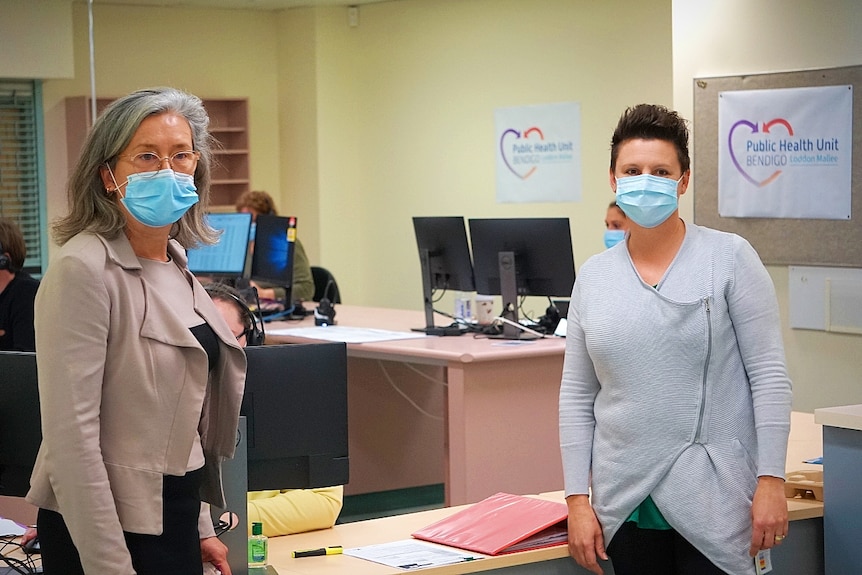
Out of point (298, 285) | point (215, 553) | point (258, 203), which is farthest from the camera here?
point (258, 203)

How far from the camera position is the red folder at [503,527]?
101 inches

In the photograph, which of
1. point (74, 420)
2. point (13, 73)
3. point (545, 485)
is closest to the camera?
point (74, 420)

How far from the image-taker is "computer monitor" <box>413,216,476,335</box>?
216 inches

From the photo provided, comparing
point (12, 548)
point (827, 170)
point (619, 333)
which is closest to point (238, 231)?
point (827, 170)

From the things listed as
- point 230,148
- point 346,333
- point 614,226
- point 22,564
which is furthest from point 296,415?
point 230,148

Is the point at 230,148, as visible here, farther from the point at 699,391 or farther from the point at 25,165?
the point at 699,391

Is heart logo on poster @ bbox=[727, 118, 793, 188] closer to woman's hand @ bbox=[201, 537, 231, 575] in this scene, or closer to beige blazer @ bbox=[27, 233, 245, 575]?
woman's hand @ bbox=[201, 537, 231, 575]

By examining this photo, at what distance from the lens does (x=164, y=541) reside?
1.93 metres

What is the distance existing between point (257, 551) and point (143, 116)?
101cm

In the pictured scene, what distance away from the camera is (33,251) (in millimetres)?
8781

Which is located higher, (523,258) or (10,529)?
(523,258)

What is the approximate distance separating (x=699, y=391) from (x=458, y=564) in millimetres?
607

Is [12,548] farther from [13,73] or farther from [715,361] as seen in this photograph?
[13,73]

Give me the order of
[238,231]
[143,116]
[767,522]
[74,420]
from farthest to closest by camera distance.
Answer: [238,231]
[767,522]
[143,116]
[74,420]
